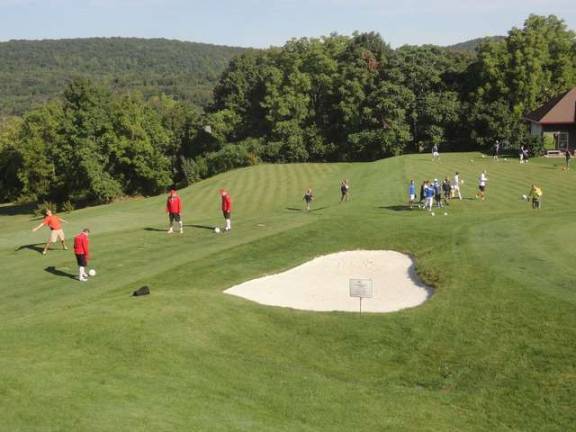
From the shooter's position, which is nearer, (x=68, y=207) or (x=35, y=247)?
(x=35, y=247)

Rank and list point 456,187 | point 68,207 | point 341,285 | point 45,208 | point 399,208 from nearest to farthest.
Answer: point 341,285 < point 399,208 < point 456,187 < point 68,207 < point 45,208

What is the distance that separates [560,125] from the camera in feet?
224

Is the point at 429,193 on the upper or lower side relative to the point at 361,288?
upper

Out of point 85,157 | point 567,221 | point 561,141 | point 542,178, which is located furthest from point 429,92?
point 567,221

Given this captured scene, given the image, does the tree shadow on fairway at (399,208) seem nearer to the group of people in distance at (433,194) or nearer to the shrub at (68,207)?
the group of people in distance at (433,194)

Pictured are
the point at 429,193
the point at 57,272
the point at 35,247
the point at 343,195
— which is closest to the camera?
the point at 57,272

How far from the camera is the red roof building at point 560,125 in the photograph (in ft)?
223

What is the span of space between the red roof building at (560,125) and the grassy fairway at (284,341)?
40.8m

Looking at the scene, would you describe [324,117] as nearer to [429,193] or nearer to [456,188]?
[456,188]

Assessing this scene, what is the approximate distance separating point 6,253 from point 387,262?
1863cm

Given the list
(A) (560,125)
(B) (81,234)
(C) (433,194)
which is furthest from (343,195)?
(A) (560,125)

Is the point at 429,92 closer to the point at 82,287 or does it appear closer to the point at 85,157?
the point at 85,157

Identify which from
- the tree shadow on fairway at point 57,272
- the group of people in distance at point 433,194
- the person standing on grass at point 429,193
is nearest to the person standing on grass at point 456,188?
the group of people in distance at point 433,194

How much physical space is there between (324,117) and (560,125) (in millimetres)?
37529
